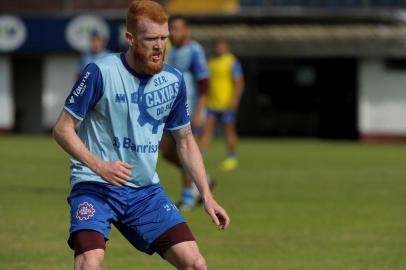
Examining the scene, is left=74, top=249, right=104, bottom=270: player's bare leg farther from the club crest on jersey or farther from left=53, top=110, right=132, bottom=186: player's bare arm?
the club crest on jersey

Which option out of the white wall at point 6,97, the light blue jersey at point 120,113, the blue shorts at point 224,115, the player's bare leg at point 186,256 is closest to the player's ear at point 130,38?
the light blue jersey at point 120,113

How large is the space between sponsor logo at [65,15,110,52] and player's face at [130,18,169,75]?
30043 millimetres

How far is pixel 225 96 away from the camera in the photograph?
2419 centimetres

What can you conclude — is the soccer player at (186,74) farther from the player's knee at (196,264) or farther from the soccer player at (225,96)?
the soccer player at (225,96)

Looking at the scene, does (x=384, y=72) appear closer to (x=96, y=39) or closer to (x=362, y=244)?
(x=96, y=39)

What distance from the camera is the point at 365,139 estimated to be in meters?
35.1

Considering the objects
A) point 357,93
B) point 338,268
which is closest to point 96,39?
point 338,268

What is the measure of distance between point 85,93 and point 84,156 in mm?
410

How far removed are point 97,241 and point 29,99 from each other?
34.5m

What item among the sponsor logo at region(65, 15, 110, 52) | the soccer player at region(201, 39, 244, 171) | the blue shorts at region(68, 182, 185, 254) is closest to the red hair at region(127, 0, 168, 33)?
the blue shorts at region(68, 182, 185, 254)

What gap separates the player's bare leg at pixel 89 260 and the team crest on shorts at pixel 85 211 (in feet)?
0.88

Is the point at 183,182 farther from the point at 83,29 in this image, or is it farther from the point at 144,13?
the point at 83,29

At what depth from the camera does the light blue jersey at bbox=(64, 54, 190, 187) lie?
22.1 ft

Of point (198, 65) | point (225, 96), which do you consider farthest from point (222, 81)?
point (198, 65)
